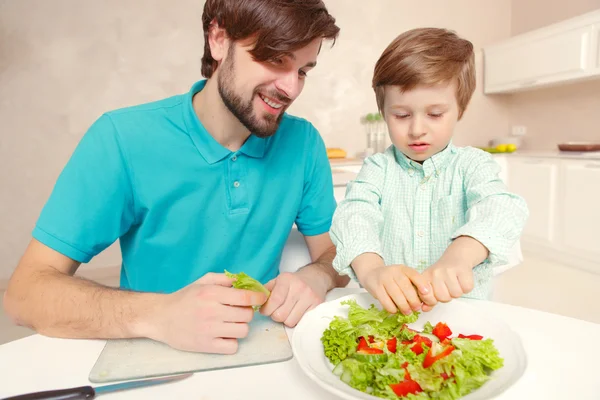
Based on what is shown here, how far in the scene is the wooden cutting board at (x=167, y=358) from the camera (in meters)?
0.72

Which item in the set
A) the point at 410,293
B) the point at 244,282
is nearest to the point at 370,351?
the point at 410,293

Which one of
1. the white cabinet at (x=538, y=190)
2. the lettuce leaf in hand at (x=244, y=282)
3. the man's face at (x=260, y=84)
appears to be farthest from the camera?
the white cabinet at (x=538, y=190)

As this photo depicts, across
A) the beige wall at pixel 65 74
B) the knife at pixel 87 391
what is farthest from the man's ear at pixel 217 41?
the beige wall at pixel 65 74

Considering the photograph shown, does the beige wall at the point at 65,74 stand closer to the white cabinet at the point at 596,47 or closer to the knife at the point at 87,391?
the white cabinet at the point at 596,47

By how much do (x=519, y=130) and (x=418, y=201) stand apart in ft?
16.4

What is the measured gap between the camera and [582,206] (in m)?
3.93

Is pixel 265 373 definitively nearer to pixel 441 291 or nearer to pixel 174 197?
pixel 441 291

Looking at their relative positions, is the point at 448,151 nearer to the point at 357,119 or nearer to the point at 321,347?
the point at 321,347

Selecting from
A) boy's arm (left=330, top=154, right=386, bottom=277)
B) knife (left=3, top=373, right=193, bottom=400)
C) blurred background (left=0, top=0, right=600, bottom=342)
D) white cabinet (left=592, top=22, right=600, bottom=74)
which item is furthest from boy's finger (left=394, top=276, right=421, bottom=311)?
white cabinet (left=592, top=22, right=600, bottom=74)

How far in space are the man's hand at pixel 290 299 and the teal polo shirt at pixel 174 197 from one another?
380 mm

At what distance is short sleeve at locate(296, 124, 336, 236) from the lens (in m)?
1.49

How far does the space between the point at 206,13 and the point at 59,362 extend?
1.09 meters

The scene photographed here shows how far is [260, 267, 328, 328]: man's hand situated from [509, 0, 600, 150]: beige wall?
4823mm

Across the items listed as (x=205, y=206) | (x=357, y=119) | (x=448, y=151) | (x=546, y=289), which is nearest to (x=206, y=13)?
(x=205, y=206)
